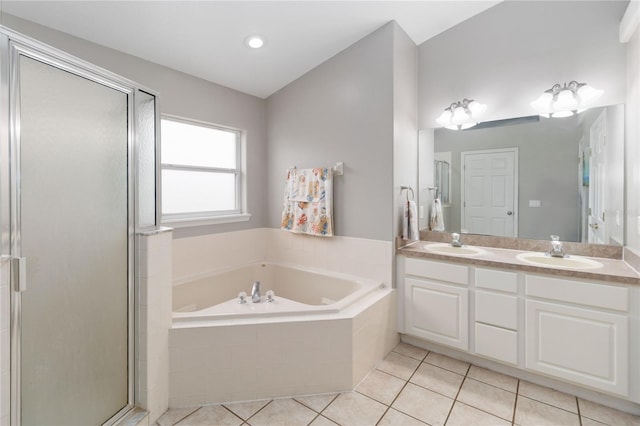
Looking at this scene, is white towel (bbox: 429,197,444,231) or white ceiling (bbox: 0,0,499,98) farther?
white towel (bbox: 429,197,444,231)

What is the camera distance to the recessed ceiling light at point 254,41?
246 cm

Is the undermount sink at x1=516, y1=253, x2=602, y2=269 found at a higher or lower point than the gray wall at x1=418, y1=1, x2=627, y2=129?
lower

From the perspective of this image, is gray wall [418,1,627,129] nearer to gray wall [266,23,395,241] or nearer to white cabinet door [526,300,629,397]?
gray wall [266,23,395,241]

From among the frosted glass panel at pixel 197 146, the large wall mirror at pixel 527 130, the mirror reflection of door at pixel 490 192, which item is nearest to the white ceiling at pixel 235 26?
the large wall mirror at pixel 527 130

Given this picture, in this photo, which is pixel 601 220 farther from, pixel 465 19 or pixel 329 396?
pixel 329 396

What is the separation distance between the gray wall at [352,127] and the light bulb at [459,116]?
2.06ft

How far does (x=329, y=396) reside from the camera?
1.96 m

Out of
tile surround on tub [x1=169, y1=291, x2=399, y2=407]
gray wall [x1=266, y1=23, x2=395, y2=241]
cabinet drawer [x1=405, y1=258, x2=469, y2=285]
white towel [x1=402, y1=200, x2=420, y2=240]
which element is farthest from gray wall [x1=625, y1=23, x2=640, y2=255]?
tile surround on tub [x1=169, y1=291, x2=399, y2=407]

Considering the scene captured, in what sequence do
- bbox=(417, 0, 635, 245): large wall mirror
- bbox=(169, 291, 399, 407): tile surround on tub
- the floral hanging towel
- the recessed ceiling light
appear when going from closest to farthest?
bbox=(169, 291, 399, 407): tile surround on tub
bbox=(417, 0, 635, 245): large wall mirror
the recessed ceiling light
the floral hanging towel

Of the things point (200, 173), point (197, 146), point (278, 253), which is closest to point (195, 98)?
point (197, 146)

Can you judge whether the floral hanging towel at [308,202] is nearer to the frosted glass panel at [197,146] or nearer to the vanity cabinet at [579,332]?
the frosted glass panel at [197,146]

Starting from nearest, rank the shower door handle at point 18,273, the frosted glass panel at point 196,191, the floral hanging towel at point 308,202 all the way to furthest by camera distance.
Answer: the shower door handle at point 18,273 < the frosted glass panel at point 196,191 < the floral hanging towel at point 308,202

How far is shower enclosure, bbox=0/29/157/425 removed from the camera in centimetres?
115

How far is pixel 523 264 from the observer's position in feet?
6.79
